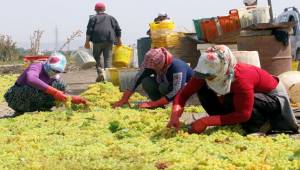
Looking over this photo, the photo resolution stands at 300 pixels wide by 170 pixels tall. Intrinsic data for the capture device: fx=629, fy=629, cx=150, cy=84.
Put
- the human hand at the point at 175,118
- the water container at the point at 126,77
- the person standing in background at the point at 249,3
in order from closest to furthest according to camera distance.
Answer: the human hand at the point at 175,118 → the water container at the point at 126,77 → the person standing in background at the point at 249,3

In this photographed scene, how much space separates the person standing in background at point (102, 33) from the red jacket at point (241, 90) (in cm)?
726

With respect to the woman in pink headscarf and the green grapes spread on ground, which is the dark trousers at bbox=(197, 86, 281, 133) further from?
the woman in pink headscarf

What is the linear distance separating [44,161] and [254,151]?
160 cm

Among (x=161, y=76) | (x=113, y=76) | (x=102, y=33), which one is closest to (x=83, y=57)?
(x=102, y=33)

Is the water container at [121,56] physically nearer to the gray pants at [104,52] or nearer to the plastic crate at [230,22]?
the gray pants at [104,52]

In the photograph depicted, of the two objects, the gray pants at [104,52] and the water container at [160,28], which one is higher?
the water container at [160,28]

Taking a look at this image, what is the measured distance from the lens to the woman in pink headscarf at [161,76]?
735cm

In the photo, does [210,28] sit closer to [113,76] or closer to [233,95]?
[113,76]

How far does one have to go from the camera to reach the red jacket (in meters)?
5.46

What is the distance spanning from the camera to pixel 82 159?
15.9ft

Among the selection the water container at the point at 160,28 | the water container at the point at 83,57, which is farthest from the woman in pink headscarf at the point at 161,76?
the water container at the point at 83,57

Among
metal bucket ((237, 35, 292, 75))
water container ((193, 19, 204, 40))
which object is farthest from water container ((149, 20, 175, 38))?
metal bucket ((237, 35, 292, 75))

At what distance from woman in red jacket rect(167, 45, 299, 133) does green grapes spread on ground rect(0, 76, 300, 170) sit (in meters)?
0.17

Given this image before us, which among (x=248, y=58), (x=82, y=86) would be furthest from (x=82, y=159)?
(x=82, y=86)
